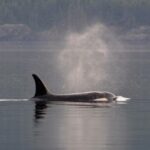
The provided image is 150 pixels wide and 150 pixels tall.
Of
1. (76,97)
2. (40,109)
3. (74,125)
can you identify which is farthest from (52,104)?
(74,125)

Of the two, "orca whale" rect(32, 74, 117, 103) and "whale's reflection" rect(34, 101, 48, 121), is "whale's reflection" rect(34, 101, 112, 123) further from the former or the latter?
"orca whale" rect(32, 74, 117, 103)

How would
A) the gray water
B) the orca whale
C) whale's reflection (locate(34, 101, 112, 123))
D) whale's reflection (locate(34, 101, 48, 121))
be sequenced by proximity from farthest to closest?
1. the orca whale
2. whale's reflection (locate(34, 101, 112, 123))
3. whale's reflection (locate(34, 101, 48, 121))
4. the gray water

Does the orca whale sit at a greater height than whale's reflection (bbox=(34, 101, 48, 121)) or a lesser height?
greater

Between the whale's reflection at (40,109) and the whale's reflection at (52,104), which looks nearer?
the whale's reflection at (40,109)

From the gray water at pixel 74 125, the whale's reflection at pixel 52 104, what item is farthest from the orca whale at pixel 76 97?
the gray water at pixel 74 125

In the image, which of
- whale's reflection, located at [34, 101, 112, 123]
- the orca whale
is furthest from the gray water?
the orca whale

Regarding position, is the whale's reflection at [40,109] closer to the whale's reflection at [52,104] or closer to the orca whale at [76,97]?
the whale's reflection at [52,104]

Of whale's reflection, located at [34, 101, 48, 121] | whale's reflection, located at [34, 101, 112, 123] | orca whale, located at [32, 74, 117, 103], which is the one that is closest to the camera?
whale's reflection, located at [34, 101, 48, 121]

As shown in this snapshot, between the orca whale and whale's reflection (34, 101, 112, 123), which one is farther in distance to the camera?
the orca whale

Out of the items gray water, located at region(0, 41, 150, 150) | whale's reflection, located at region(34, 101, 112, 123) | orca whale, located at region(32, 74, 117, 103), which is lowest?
gray water, located at region(0, 41, 150, 150)

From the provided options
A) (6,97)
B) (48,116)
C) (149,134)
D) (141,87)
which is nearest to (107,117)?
(48,116)

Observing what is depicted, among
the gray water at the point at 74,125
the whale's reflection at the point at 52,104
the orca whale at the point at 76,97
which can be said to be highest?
the orca whale at the point at 76,97

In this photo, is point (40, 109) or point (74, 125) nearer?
point (74, 125)

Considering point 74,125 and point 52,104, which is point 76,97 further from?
point 74,125
